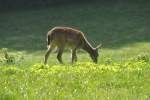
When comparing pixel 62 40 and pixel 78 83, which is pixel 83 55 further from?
pixel 78 83

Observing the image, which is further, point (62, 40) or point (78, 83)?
point (62, 40)

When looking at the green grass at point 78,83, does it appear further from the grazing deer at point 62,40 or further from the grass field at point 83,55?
the grazing deer at point 62,40

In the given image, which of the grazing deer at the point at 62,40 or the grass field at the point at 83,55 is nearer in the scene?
the grass field at the point at 83,55

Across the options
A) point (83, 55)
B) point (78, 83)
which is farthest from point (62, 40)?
point (78, 83)

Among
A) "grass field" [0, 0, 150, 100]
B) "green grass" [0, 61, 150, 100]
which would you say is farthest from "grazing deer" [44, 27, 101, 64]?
"green grass" [0, 61, 150, 100]

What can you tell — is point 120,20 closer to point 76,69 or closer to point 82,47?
point 82,47

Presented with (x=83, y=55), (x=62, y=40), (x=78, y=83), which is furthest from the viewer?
(x=83, y=55)

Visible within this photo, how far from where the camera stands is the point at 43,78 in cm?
1113

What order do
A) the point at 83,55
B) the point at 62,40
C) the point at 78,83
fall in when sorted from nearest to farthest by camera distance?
the point at 78,83
the point at 62,40
the point at 83,55

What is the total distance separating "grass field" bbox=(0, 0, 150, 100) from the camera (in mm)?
9523

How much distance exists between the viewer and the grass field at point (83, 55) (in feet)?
31.2

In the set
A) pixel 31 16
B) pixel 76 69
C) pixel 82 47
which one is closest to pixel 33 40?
pixel 31 16

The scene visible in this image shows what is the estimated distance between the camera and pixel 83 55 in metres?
25.5

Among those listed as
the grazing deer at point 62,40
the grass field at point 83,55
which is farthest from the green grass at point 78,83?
the grazing deer at point 62,40
